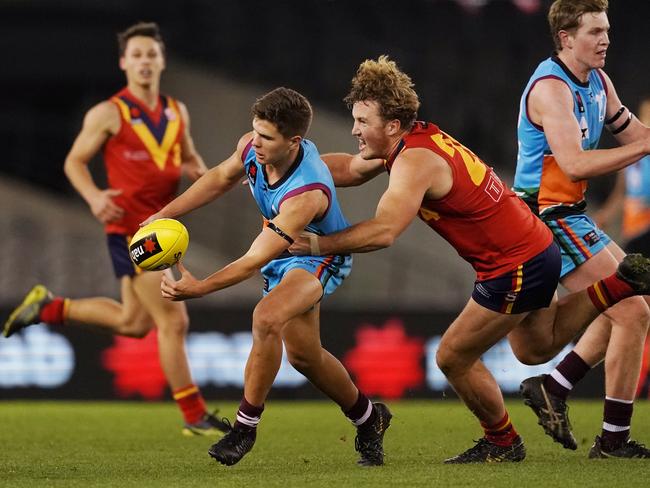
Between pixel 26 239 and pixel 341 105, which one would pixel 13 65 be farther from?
pixel 341 105

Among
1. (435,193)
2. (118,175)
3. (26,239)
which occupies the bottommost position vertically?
(26,239)

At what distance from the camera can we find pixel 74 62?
17422 millimetres

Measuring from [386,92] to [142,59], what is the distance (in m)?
3.16

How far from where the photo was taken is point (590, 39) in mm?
6543

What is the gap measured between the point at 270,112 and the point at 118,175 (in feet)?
9.62

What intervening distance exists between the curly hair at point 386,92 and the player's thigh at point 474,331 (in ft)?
3.16

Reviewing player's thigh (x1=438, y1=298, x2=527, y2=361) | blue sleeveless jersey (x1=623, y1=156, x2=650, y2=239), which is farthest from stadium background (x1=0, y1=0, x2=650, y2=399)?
player's thigh (x1=438, y1=298, x2=527, y2=361)

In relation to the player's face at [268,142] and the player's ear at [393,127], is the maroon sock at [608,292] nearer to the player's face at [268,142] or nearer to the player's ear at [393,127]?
the player's ear at [393,127]

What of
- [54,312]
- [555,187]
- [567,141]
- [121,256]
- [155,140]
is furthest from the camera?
[54,312]

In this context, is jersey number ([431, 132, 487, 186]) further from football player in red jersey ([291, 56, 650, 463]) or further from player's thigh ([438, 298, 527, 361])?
player's thigh ([438, 298, 527, 361])

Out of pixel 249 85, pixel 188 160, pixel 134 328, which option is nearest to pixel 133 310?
pixel 134 328

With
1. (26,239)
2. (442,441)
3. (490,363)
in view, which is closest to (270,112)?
(442,441)

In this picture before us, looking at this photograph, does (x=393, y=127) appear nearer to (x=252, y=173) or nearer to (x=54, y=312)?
(x=252, y=173)

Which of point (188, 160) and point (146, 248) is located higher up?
point (146, 248)
